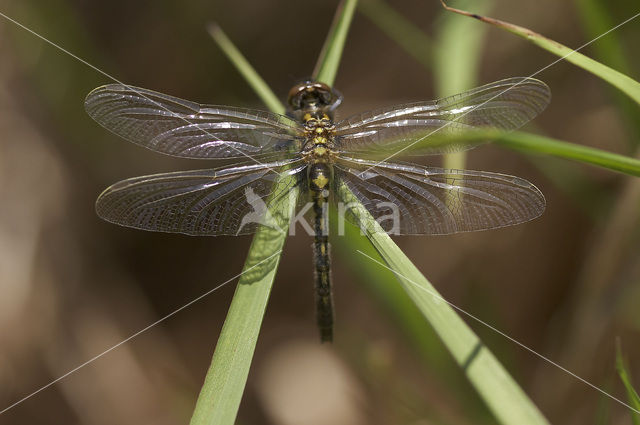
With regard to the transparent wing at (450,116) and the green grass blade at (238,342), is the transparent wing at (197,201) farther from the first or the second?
the transparent wing at (450,116)

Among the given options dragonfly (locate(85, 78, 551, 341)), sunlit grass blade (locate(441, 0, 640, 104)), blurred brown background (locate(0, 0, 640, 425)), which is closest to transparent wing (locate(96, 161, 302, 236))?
dragonfly (locate(85, 78, 551, 341))

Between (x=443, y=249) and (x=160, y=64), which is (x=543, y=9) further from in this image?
(x=160, y=64)

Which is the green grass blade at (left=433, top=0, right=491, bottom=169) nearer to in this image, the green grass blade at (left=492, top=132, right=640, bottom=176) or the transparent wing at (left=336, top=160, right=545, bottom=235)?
the transparent wing at (left=336, top=160, right=545, bottom=235)

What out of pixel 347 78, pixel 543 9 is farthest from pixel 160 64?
pixel 543 9

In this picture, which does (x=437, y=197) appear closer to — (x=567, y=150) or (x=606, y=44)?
(x=567, y=150)

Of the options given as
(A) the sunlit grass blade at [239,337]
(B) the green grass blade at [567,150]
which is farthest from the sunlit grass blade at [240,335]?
(B) the green grass blade at [567,150]

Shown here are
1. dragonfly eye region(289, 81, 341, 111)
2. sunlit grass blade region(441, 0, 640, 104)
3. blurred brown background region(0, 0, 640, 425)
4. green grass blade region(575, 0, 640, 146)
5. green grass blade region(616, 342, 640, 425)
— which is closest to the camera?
green grass blade region(616, 342, 640, 425)
